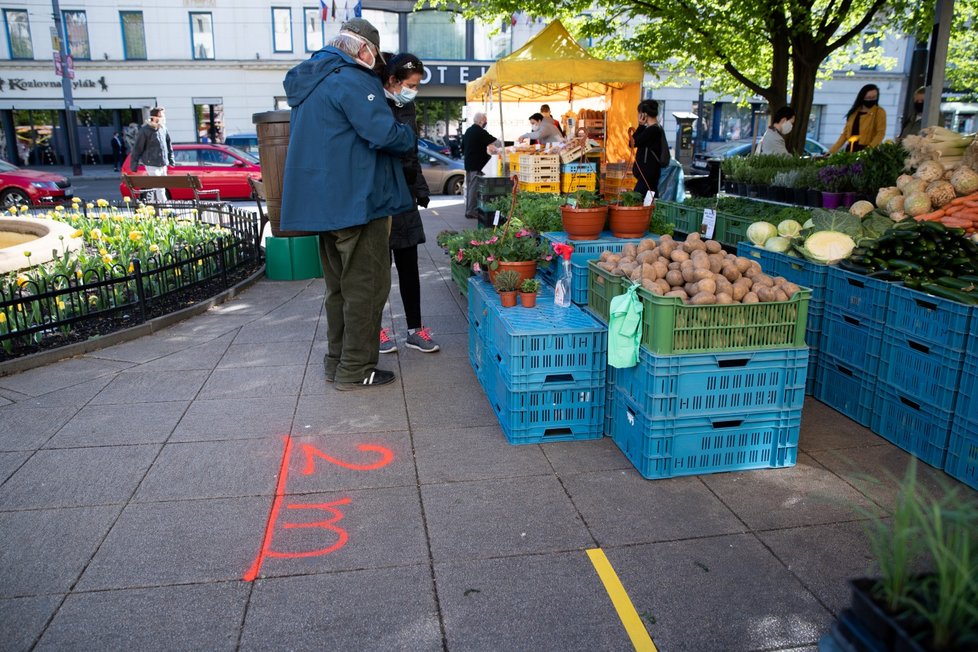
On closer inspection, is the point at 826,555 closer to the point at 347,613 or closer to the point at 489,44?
the point at 347,613

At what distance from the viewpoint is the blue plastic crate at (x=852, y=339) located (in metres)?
4.34

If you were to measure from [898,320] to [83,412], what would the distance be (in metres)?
5.19

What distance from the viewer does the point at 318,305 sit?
7.66 metres

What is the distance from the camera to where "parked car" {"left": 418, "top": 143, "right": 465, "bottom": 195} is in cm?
2009

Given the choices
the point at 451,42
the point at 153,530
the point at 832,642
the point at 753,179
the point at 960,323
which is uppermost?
the point at 451,42

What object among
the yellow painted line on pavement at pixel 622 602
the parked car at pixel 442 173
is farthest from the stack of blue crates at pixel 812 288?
the parked car at pixel 442 173

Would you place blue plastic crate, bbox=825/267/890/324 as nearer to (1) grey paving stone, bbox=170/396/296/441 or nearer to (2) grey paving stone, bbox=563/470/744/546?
(2) grey paving stone, bbox=563/470/744/546

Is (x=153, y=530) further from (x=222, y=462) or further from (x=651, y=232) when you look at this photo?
(x=651, y=232)

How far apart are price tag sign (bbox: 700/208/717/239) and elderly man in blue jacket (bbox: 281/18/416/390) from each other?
3.09m

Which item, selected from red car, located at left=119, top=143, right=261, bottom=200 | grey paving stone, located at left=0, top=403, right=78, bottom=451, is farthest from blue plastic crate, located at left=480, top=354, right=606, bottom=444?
red car, located at left=119, top=143, right=261, bottom=200

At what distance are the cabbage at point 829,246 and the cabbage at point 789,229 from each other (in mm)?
445

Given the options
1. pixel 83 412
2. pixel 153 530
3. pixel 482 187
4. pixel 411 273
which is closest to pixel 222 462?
pixel 153 530

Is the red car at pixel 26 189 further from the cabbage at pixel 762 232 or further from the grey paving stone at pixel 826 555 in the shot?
the grey paving stone at pixel 826 555

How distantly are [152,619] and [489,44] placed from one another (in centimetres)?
3077
